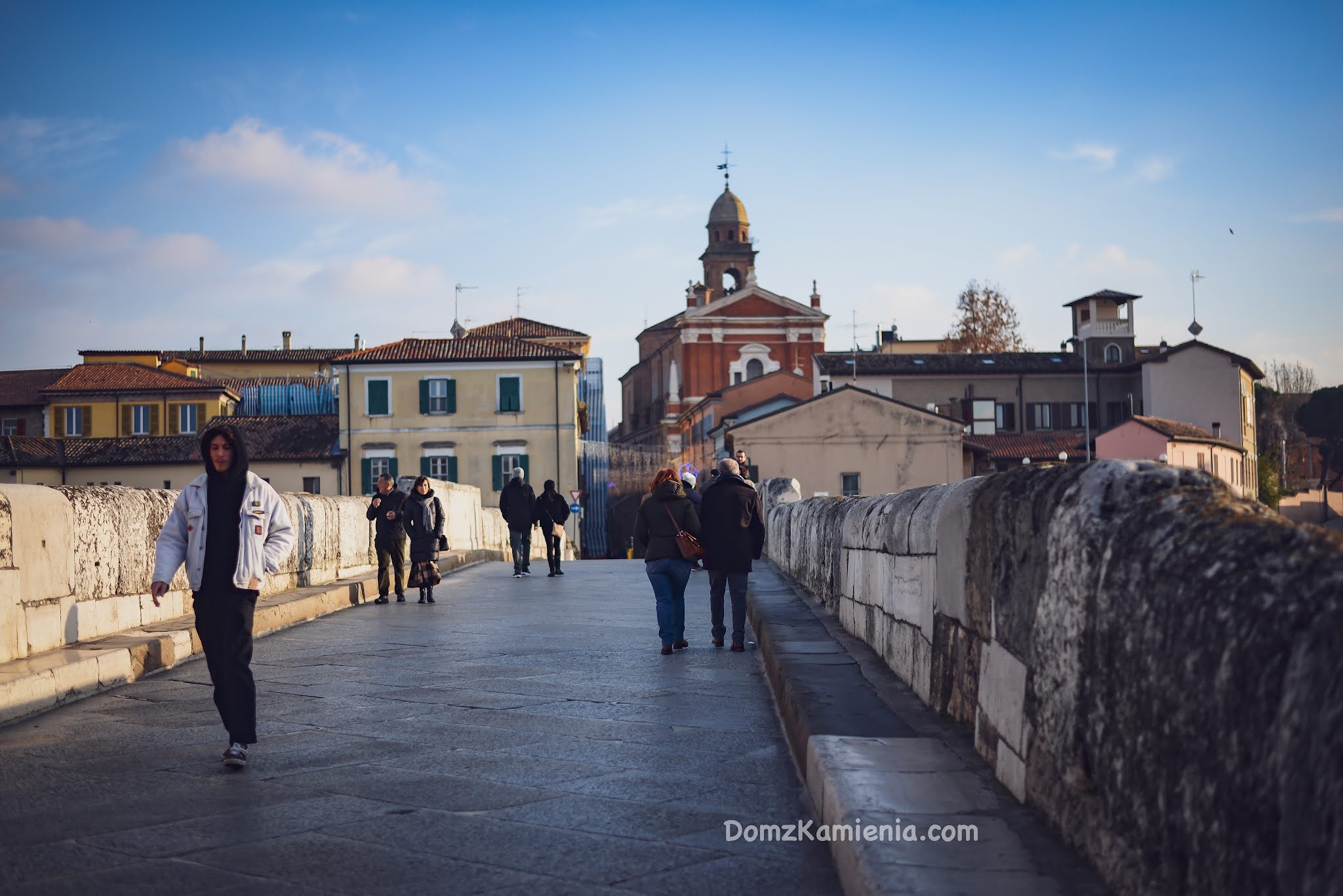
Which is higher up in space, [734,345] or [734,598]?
[734,345]

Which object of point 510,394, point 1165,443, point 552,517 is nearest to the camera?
point 552,517

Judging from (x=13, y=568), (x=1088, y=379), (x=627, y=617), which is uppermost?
(x=1088, y=379)

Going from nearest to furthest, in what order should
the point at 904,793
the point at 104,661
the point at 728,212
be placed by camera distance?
the point at 904,793, the point at 104,661, the point at 728,212

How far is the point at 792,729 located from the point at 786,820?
138cm

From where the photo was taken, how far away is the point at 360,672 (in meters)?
9.66

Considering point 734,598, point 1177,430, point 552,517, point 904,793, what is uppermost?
point 1177,430

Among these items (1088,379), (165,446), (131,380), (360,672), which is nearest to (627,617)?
(360,672)

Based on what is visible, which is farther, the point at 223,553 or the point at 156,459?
the point at 156,459

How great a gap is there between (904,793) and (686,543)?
642 centimetres

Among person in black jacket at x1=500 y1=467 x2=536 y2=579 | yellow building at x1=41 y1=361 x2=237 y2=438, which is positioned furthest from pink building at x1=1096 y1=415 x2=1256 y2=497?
yellow building at x1=41 y1=361 x2=237 y2=438

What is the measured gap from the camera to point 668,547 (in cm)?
1097

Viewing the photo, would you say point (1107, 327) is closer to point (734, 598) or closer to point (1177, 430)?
point (1177, 430)

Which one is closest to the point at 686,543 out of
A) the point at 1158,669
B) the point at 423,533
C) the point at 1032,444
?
the point at 423,533

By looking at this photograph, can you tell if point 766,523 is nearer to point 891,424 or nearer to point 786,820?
point 786,820
